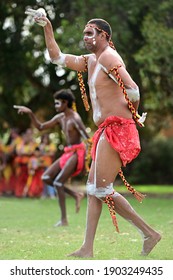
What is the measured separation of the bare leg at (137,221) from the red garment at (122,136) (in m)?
0.42

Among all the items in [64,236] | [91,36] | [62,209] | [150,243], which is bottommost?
[62,209]

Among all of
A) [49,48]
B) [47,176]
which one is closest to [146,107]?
[47,176]

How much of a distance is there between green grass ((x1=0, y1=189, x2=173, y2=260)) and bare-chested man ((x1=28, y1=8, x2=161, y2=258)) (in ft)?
1.11

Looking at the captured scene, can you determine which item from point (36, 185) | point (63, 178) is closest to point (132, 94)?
point (63, 178)

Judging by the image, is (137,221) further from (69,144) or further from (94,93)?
(69,144)

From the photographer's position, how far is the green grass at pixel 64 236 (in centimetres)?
738

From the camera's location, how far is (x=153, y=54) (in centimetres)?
1639

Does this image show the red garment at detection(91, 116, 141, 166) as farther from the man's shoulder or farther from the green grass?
the green grass

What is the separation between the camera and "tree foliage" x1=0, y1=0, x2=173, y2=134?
16781 millimetres

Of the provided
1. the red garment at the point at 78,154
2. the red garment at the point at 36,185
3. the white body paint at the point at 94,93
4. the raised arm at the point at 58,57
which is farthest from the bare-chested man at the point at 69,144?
the red garment at the point at 36,185

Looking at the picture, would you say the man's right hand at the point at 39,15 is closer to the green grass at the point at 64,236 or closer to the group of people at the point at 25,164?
the green grass at the point at 64,236

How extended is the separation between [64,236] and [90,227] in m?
2.25

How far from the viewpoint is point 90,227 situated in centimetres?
719
